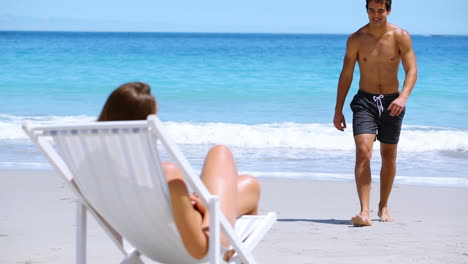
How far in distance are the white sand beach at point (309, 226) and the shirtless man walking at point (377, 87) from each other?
37 cm

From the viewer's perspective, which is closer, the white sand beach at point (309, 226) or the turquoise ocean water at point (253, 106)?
the white sand beach at point (309, 226)

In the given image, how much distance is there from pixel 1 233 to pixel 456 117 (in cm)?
1150

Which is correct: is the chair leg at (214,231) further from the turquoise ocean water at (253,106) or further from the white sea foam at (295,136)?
the white sea foam at (295,136)

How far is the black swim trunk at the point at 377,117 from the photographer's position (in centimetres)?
555

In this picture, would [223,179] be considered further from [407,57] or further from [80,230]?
[407,57]

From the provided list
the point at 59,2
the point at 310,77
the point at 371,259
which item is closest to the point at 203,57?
the point at 310,77

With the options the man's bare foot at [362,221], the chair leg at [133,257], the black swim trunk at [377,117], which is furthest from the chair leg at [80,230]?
the black swim trunk at [377,117]

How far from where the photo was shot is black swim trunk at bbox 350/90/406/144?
219 inches

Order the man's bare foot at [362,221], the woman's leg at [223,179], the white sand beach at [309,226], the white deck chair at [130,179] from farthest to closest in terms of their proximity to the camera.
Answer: the man's bare foot at [362,221] → the white sand beach at [309,226] → the woman's leg at [223,179] → the white deck chair at [130,179]

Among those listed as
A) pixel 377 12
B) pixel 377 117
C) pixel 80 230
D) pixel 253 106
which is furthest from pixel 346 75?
pixel 253 106

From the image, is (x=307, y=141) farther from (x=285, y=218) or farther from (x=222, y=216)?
(x=222, y=216)

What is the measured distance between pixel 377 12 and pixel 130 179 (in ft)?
10.3

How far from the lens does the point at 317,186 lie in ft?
23.2

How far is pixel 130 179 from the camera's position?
2.88 metres
